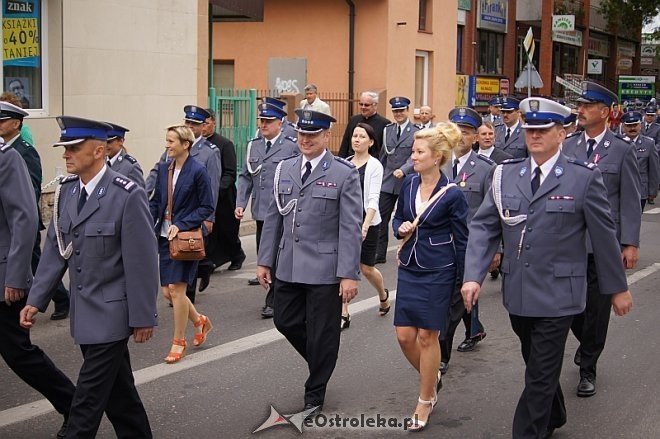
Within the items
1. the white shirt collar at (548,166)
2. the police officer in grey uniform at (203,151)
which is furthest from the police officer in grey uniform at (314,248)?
the police officer in grey uniform at (203,151)

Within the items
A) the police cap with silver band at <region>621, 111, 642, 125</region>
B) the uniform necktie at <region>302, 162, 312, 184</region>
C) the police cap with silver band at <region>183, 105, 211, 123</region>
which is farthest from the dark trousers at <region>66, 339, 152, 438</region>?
the police cap with silver band at <region>621, 111, 642, 125</region>

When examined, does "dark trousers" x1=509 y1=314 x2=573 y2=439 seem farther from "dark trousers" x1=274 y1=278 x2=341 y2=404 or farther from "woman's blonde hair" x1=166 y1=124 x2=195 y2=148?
"woman's blonde hair" x1=166 y1=124 x2=195 y2=148

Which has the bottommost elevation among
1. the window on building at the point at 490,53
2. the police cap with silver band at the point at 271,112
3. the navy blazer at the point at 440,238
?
the navy blazer at the point at 440,238

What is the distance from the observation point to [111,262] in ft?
17.2

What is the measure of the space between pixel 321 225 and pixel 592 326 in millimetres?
2068

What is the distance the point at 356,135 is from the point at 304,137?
268cm

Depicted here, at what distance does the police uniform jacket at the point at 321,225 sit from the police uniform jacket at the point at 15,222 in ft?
5.44

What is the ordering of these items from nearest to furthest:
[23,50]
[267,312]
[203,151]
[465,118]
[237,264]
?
[465,118] → [267,312] → [203,151] → [237,264] → [23,50]

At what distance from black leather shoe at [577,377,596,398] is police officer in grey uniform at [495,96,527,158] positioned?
6.31 meters

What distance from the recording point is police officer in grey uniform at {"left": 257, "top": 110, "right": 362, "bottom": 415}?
21.5 feet

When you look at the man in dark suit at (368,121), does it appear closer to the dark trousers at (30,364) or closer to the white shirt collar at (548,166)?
the white shirt collar at (548,166)

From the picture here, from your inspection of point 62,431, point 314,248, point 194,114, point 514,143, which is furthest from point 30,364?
point 514,143

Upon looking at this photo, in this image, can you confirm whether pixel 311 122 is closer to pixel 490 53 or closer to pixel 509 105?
pixel 509 105

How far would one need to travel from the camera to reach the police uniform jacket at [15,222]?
578 centimetres
